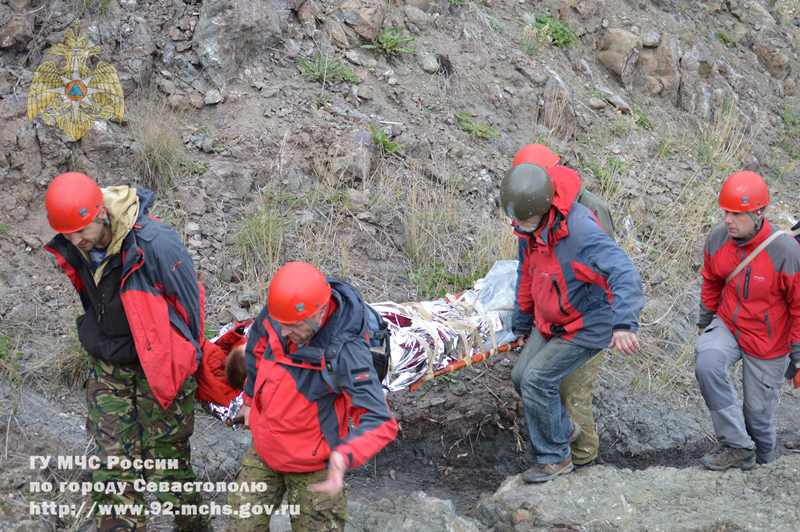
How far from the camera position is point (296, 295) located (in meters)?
2.67

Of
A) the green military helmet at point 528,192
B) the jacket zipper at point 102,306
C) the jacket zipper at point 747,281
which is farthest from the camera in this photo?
the jacket zipper at point 747,281

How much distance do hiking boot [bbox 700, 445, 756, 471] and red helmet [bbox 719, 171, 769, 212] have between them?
1.51 m

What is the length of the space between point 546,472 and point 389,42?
494 cm

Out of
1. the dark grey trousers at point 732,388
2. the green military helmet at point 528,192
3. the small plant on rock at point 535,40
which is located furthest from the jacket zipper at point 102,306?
the small plant on rock at point 535,40

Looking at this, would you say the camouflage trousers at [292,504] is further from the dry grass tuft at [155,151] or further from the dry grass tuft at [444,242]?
the dry grass tuft at [155,151]

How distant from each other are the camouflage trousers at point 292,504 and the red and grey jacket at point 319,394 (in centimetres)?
7

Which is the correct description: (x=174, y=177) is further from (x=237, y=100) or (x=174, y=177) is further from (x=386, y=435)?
(x=386, y=435)

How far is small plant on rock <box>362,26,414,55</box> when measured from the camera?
7137 millimetres

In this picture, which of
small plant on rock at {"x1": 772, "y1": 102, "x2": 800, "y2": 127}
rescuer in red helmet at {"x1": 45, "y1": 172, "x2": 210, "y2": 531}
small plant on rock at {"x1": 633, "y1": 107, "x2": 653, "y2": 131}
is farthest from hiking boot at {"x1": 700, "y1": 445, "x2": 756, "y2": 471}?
small plant on rock at {"x1": 772, "y1": 102, "x2": 800, "y2": 127}

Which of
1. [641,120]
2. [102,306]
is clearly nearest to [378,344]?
[102,306]

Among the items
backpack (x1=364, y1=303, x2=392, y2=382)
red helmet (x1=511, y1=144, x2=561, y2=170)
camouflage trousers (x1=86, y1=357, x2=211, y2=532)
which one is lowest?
camouflage trousers (x1=86, y1=357, x2=211, y2=532)

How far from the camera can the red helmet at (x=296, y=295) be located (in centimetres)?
267

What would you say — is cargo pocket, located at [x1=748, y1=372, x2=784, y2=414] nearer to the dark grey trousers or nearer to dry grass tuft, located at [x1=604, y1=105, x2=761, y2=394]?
the dark grey trousers

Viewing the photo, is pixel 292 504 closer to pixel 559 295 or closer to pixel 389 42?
pixel 559 295
